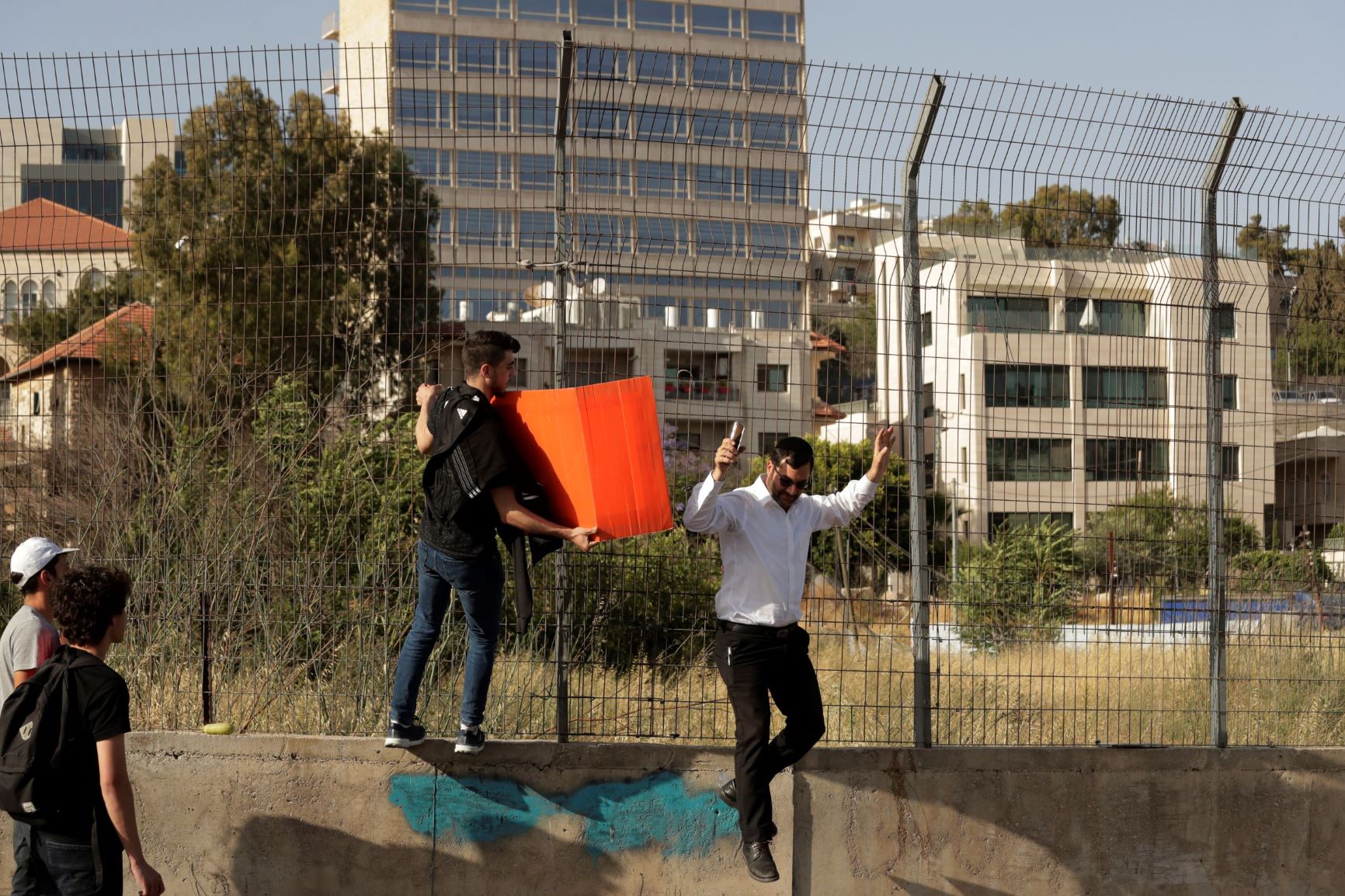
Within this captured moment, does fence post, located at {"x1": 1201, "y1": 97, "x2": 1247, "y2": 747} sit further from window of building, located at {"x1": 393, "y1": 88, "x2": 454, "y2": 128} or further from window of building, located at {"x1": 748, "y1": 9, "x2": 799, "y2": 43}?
window of building, located at {"x1": 748, "y1": 9, "x2": 799, "y2": 43}

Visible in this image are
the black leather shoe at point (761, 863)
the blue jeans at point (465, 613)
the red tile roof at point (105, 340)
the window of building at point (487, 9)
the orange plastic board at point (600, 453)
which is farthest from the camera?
the window of building at point (487, 9)

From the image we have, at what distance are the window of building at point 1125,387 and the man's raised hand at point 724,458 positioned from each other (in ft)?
7.43

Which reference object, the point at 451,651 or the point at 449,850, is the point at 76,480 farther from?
the point at 449,850

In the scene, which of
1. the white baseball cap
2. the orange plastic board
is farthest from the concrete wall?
the white baseball cap

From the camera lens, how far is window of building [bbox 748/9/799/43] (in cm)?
7481

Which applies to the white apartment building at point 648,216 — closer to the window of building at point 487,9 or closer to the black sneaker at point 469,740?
the black sneaker at point 469,740

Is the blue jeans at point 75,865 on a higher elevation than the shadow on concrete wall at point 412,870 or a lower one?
higher

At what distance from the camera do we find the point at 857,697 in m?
7.94

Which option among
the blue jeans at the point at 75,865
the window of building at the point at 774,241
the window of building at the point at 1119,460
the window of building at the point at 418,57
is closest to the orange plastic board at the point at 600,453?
the window of building at the point at 774,241

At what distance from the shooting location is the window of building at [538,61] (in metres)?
6.12

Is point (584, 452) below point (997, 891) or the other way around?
the other way around

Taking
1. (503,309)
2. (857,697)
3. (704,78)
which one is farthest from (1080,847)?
(704,78)

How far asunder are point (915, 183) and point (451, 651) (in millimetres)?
3675

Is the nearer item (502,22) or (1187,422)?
(1187,422)
